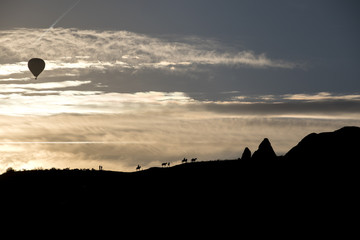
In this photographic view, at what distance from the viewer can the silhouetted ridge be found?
148 ft

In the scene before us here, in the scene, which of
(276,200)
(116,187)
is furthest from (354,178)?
(116,187)

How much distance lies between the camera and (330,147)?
35281mm

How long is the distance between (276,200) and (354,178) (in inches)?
241

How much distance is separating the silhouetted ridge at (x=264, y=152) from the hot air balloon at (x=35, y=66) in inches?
1677

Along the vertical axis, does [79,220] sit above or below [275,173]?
below

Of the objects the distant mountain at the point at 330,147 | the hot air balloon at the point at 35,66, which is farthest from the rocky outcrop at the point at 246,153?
the hot air balloon at the point at 35,66

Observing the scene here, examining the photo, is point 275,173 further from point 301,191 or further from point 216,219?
point 216,219

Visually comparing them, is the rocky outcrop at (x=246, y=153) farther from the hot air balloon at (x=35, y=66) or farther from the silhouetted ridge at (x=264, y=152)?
the hot air balloon at (x=35, y=66)

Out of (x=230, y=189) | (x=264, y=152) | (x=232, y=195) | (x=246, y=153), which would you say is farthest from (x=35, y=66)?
(x=232, y=195)

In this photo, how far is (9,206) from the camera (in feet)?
120

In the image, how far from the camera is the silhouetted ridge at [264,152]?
45.2m

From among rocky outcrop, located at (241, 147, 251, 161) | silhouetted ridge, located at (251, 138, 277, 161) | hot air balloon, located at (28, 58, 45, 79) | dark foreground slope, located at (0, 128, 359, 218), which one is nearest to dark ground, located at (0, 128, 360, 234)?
dark foreground slope, located at (0, 128, 359, 218)

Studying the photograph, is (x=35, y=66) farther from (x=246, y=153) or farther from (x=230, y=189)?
(x=230, y=189)

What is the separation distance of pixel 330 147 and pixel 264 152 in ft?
36.9
